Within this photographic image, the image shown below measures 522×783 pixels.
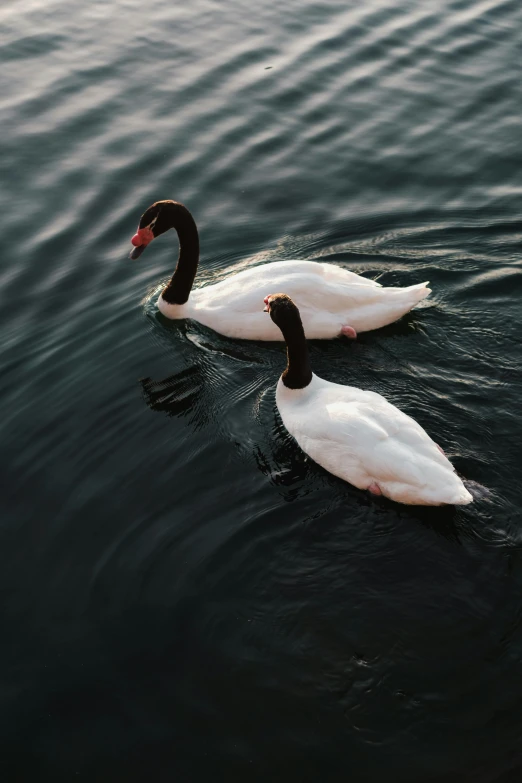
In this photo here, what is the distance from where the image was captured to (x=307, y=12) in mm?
19984

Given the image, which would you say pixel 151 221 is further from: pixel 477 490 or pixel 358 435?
pixel 477 490

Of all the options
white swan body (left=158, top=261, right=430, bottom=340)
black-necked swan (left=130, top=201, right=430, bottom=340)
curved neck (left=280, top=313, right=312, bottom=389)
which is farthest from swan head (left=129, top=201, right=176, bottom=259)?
curved neck (left=280, top=313, right=312, bottom=389)

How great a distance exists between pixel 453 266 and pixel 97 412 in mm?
4986

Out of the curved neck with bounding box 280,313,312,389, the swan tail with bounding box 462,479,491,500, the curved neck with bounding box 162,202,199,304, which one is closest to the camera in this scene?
the swan tail with bounding box 462,479,491,500

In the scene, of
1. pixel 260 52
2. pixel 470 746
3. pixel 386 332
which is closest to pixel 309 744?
pixel 470 746

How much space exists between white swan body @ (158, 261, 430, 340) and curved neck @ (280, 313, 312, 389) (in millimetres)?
992

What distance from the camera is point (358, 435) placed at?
888 centimetres

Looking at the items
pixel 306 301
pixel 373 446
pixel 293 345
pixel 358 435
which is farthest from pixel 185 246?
pixel 373 446

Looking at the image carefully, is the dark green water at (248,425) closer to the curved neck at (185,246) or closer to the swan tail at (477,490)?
the swan tail at (477,490)

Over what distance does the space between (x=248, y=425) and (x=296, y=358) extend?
0.88m

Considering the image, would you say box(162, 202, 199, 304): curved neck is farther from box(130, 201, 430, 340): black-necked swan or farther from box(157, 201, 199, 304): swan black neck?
box(130, 201, 430, 340): black-necked swan

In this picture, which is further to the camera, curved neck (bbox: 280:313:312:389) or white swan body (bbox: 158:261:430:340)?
white swan body (bbox: 158:261:430:340)

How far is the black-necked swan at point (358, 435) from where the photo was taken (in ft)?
27.5

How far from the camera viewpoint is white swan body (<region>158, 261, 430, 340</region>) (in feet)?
36.1
